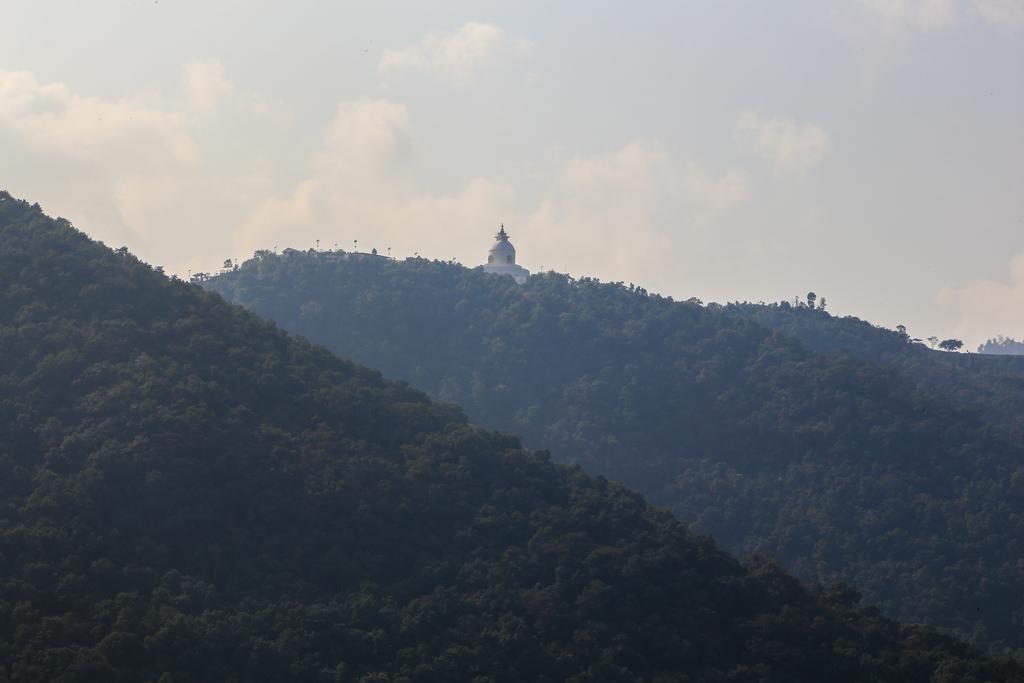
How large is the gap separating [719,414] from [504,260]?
1053 inches

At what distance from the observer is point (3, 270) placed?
60.3 metres

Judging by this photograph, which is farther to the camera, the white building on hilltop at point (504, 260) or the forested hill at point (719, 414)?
the white building on hilltop at point (504, 260)

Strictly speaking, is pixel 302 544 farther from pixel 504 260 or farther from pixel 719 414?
pixel 504 260

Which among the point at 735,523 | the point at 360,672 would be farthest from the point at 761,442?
the point at 360,672

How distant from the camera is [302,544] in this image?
53219mm

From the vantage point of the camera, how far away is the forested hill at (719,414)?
72688 millimetres

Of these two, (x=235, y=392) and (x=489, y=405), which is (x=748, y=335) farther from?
(x=235, y=392)

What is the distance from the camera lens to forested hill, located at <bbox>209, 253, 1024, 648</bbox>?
72.7m

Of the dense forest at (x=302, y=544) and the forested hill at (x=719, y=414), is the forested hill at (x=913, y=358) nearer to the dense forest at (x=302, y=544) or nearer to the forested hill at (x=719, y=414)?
the forested hill at (x=719, y=414)

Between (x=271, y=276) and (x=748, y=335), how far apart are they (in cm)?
2345

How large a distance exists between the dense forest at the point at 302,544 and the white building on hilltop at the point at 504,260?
44.4 m

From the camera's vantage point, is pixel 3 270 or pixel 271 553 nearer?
pixel 271 553

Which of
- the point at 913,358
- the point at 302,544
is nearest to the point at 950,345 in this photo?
the point at 913,358

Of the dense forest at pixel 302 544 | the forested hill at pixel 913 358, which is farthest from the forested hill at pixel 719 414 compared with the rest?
the dense forest at pixel 302 544
